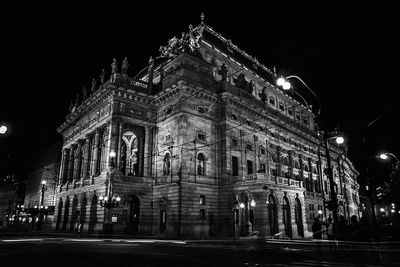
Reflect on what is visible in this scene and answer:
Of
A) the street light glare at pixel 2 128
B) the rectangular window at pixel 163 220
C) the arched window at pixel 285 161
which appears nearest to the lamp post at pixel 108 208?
the rectangular window at pixel 163 220

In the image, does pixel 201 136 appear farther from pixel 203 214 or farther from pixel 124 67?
pixel 124 67

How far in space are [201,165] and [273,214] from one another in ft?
33.5

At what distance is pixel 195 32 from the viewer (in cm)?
4719

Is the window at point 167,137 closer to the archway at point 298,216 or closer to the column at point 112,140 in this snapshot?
the column at point 112,140

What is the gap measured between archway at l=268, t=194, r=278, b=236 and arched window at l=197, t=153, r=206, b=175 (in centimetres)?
849

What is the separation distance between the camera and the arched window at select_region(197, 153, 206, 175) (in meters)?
37.8

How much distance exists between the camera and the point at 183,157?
36031 millimetres

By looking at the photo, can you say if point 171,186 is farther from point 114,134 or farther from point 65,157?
point 65,157

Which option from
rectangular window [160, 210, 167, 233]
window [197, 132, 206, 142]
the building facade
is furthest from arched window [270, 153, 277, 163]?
rectangular window [160, 210, 167, 233]

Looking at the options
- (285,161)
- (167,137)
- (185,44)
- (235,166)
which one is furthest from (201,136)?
(285,161)

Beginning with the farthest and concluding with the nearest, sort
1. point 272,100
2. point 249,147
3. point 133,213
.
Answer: point 272,100 < point 249,147 < point 133,213

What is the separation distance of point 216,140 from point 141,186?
36.3 feet

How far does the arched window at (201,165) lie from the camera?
37844 mm

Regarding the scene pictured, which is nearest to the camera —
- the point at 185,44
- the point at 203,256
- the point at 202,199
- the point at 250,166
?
the point at 203,256
